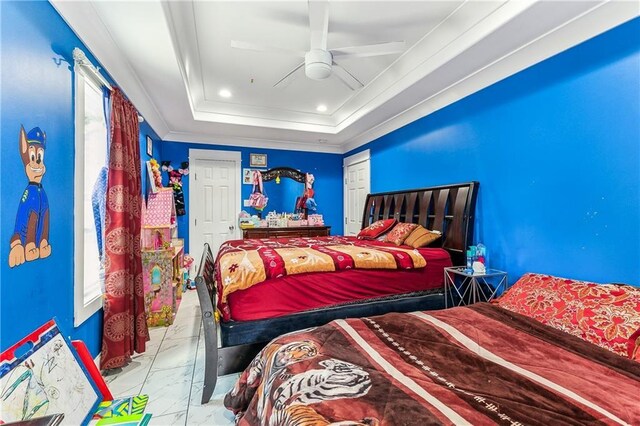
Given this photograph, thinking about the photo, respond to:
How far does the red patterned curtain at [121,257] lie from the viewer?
7.16 feet

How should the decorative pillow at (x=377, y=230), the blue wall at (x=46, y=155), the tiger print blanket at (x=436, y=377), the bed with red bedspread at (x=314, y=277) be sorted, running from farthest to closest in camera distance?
the decorative pillow at (x=377, y=230), the bed with red bedspread at (x=314, y=277), the blue wall at (x=46, y=155), the tiger print blanket at (x=436, y=377)

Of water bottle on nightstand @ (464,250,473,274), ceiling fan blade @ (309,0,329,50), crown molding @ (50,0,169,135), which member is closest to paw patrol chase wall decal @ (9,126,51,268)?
crown molding @ (50,0,169,135)

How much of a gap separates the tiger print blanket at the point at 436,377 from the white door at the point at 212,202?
3.81 meters

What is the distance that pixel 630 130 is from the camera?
5.80 feet

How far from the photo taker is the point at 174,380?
2.10 m

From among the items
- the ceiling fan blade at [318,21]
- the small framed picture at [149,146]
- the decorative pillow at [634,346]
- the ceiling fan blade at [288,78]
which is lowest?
the decorative pillow at [634,346]

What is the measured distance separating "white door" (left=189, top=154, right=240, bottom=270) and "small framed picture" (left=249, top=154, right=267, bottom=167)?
0.26m

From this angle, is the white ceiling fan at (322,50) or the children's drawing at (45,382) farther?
the white ceiling fan at (322,50)

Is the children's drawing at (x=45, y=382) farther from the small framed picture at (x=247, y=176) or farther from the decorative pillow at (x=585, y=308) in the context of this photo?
the small framed picture at (x=247, y=176)

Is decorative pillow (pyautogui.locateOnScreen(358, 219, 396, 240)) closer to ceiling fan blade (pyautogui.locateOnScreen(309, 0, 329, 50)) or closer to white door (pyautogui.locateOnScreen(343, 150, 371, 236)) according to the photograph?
white door (pyautogui.locateOnScreen(343, 150, 371, 236))

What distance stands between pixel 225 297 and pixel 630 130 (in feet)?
9.28

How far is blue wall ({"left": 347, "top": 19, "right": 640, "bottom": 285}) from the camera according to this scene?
70.4 inches

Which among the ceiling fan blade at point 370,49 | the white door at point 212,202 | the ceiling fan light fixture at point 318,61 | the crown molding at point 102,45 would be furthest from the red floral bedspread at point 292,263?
the white door at point 212,202

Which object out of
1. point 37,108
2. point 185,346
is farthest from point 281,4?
point 185,346
